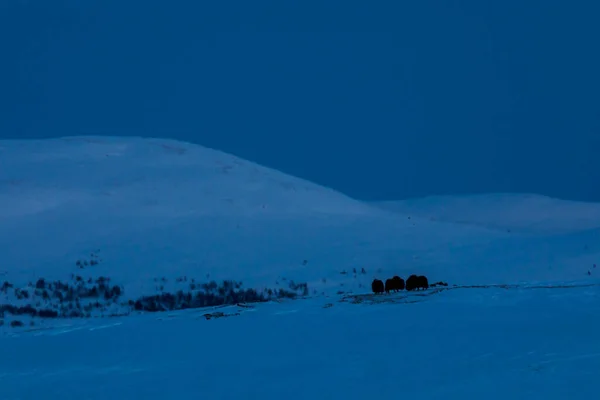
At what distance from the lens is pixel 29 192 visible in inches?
1058

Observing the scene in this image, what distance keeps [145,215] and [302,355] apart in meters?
17.5

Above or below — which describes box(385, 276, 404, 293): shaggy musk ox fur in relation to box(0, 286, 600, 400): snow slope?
above

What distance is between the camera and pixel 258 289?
14328 mm

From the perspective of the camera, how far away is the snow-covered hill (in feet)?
51.5

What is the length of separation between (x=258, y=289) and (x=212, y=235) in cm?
654

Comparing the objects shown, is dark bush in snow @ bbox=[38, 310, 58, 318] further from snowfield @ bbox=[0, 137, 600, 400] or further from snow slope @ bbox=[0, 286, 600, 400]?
snow slope @ bbox=[0, 286, 600, 400]

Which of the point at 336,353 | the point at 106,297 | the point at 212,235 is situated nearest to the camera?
the point at 336,353

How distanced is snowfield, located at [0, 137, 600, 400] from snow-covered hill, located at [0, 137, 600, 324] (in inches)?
3.4

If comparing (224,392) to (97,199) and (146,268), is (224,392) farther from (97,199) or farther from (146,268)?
(97,199)

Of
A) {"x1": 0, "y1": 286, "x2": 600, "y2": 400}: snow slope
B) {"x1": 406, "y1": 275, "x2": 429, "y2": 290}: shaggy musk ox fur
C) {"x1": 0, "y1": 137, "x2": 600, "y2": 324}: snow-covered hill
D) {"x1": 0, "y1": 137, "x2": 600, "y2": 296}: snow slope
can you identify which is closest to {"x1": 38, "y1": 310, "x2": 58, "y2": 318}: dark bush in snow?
{"x1": 0, "y1": 137, "x2": 600, "y2": 324}: snow-covered hill

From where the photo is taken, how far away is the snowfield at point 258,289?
593 centimetres

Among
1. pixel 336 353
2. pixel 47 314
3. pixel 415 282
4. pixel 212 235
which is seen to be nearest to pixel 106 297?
pixel 47 314

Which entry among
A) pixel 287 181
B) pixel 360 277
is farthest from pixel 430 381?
pixel 287 181

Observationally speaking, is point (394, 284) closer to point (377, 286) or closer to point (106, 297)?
point (377, 286)
